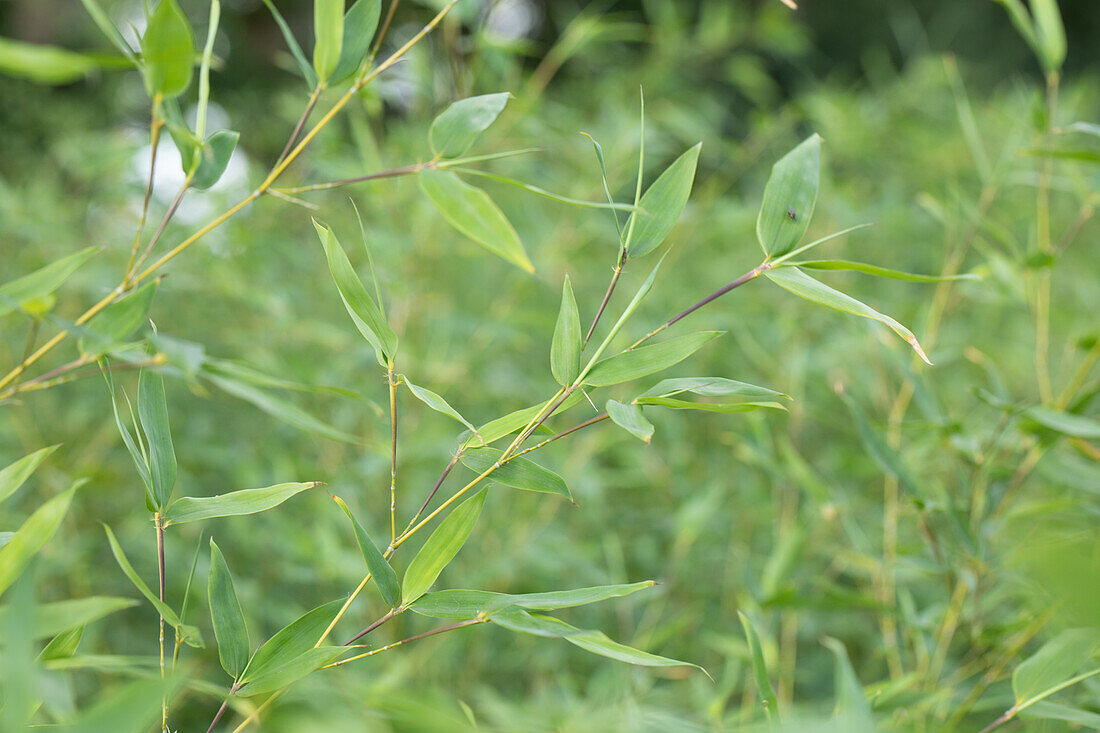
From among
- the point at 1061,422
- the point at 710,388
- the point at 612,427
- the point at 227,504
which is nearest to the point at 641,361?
the point at 710,388

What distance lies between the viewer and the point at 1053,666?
0.28 meters

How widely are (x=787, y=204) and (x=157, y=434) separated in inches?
8.1

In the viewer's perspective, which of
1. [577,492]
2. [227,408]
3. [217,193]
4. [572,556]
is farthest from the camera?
[227,408]

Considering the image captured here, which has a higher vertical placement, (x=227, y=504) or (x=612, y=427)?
(x=227, y=504)

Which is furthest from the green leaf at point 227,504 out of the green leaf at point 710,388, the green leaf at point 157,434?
the green leaf at point 710,388

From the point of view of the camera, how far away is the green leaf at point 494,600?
230 millimetres

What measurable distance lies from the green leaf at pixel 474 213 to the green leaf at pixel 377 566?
8cm

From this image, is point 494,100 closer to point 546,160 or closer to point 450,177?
point 450,177

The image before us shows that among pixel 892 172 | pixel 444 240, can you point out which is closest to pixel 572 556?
pixel 444 240

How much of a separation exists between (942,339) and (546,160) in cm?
54

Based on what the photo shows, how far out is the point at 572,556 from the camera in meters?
0.65

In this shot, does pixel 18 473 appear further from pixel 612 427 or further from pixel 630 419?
pixel 612 427

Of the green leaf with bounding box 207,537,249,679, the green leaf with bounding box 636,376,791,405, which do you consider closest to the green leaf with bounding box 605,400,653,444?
the green leaf with bounding box 636,376,791,405

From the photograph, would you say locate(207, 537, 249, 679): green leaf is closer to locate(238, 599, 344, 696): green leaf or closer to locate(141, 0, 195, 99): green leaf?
locate(238, 599, 344, 696): green leaf
